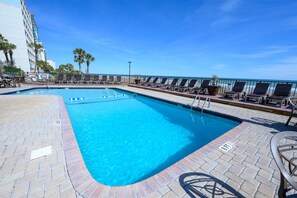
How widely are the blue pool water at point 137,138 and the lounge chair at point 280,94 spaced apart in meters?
2.72

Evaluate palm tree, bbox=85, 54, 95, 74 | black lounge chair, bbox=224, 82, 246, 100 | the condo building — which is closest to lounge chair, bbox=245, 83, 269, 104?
black lounge chair, bbox=224, 82, 246, 100

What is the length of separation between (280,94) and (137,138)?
6560mm

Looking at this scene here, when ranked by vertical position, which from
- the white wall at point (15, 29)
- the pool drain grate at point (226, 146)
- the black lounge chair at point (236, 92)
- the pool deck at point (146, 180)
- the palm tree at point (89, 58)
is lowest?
the pool deck at point (146, 180)

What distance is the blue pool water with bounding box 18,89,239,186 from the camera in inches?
108

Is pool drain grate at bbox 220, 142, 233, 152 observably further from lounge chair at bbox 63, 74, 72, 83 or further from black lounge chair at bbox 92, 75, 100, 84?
lounge chair at bbox 63, 74, 72, 83

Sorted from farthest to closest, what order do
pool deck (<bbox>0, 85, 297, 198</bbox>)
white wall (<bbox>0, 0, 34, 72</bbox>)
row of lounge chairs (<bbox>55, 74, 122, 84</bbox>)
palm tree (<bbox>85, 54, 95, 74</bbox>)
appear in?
palm tree (<bbox>85, 54, 95, 74</bbox>) → white wall (<bbox>0, 0, 34, 72</bbox>) → row of lounge chairs (<bbox>55, 74, 122, 84</bbox>) → pool deck (<bbox>0, 85, 297, 198</bbox>)

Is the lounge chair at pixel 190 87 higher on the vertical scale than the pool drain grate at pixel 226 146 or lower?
higher

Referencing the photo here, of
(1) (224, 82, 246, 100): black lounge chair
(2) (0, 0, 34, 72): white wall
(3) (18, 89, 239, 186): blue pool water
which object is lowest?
(3) (18, 89, 239, 186): blue pool water

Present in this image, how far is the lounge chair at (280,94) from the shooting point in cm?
551

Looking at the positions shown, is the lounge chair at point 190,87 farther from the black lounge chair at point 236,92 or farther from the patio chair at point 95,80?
the patio chair at point 95,80

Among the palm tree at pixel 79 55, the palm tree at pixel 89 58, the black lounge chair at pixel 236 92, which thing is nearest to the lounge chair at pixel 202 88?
the black lounge chair at pixel 236 92

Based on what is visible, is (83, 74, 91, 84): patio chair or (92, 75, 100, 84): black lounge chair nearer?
(83, 74, 91, 84): patio chair

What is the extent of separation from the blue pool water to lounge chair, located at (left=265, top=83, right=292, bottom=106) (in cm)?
272

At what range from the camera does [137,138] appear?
13.1ft
